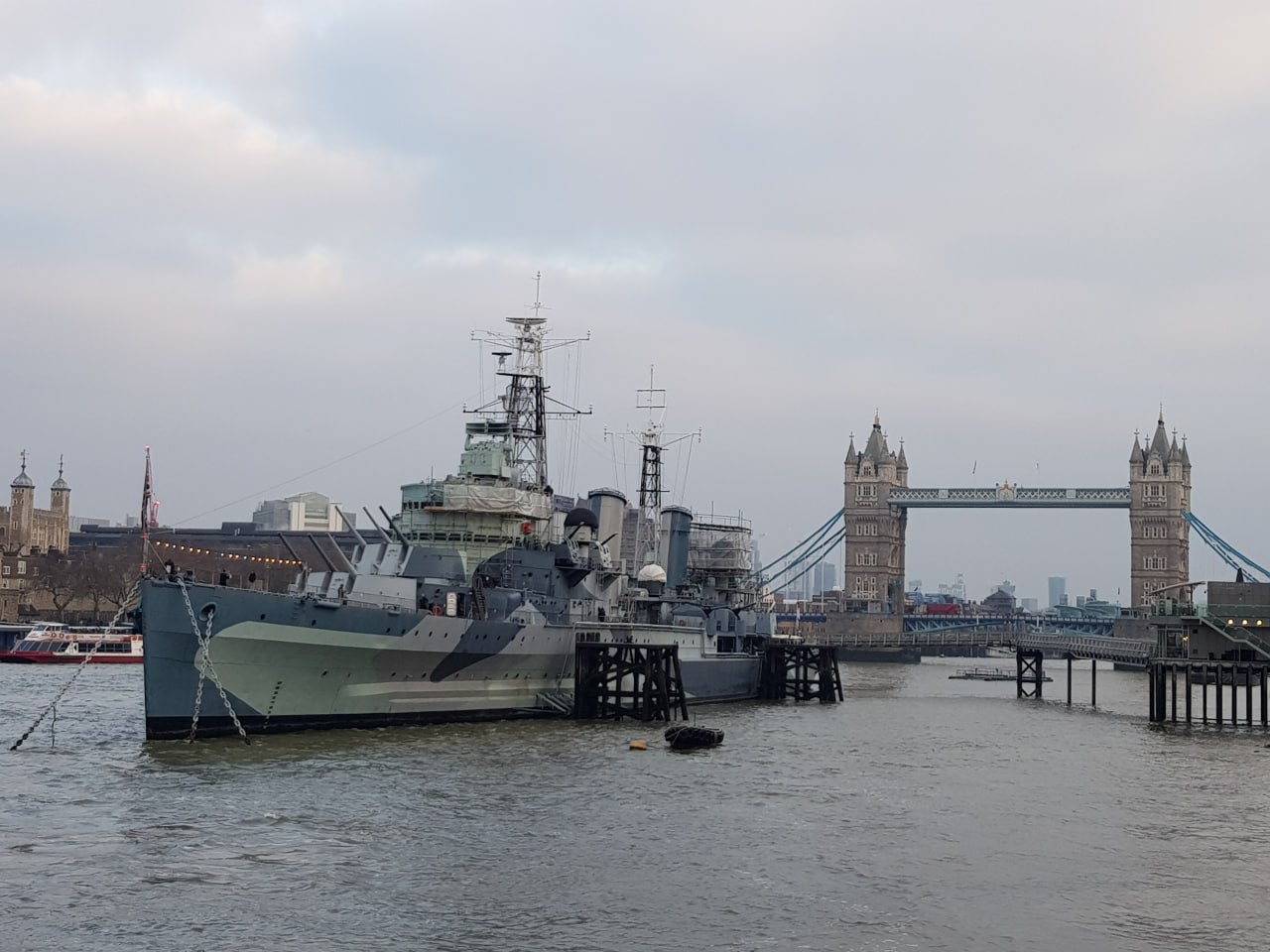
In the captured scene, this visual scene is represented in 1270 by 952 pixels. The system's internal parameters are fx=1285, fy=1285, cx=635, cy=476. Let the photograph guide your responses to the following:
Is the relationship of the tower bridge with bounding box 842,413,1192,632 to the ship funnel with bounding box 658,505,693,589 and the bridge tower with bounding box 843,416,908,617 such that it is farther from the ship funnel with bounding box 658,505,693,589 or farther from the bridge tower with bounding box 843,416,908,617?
the ship funnel with bounding box 658,505,693,589

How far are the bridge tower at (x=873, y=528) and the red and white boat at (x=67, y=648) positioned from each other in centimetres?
11696

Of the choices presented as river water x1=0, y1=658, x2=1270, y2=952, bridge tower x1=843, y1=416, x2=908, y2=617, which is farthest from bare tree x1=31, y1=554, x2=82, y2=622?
bridge tower x1=843, y1=416, x2=908, y2=617

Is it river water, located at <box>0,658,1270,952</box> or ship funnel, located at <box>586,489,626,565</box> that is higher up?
ship funnel, located at <box>586,489,626,565</box>

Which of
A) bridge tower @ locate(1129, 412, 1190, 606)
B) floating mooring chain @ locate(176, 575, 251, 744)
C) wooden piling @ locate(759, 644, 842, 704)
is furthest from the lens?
bridge tower @ locate(1129, 412, 1190, 606)

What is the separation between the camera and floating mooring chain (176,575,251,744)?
3372 centimetres

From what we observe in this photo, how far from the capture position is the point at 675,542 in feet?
210

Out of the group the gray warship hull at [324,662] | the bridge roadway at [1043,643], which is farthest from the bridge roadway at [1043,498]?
the gray warship hull at [324,662]

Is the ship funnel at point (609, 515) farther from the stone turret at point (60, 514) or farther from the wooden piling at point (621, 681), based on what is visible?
A: the stone turret at point (60, 514)

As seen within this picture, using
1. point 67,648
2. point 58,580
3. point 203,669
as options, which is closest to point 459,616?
point 203,669

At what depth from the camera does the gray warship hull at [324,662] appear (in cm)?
3422

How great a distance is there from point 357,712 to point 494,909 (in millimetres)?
18876

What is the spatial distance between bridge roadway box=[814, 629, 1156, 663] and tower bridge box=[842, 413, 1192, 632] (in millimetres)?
31368

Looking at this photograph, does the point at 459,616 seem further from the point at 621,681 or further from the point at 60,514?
the point at 60,514

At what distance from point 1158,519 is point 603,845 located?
16747 cm
